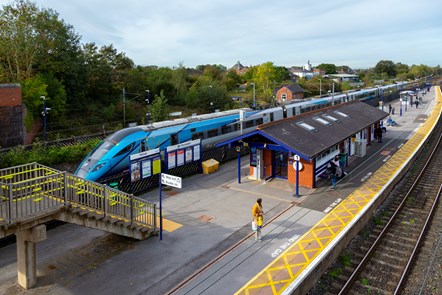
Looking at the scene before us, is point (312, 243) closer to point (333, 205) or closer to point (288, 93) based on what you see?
point (333, 205)

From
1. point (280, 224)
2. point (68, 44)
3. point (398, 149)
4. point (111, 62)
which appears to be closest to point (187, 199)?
point (280, 224)

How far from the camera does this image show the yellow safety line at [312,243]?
9983 millimetres

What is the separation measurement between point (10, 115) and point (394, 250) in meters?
24.3

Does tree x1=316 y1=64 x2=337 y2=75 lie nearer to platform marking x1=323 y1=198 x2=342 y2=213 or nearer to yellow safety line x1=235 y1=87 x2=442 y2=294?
yellow safety line x1=235 y1=87 x2=442 y2=294

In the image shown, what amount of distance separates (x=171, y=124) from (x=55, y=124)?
541 inches

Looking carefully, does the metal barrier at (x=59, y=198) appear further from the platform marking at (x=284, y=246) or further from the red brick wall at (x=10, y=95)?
the red brick wall at (x=10, y=95)

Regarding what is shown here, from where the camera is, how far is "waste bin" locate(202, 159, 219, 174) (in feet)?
71.7

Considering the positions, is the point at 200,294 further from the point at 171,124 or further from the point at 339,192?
the point at 171,124

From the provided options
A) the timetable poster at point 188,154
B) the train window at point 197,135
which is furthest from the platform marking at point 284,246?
the train window at point 197,135

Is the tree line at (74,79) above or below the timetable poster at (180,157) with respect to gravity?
above

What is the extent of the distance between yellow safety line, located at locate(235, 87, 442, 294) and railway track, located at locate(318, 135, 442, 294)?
88 cm

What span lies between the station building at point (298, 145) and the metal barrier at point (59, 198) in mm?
7672

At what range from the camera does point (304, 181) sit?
18.8m

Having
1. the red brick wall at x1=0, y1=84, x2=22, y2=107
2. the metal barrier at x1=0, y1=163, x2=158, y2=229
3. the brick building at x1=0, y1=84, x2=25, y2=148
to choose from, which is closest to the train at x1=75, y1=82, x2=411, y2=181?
the metal barrier at x1=0, y1=163, x2=158, y2=229
